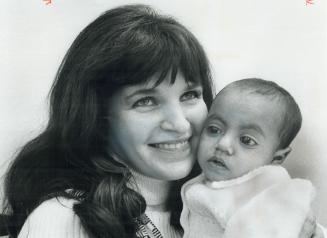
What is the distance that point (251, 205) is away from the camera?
3.17ft

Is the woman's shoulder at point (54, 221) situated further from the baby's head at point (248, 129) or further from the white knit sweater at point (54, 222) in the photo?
the baby's head at point (248, 129)

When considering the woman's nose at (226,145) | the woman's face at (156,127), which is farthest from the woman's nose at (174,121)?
the woman's nose at (226,145)

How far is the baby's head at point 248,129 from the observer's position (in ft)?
3.32

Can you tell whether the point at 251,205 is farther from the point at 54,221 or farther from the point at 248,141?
the point at 54,221

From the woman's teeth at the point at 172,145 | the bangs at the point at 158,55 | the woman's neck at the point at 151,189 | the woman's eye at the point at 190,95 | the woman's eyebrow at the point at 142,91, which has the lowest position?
the woman's neck at the point at 151,189

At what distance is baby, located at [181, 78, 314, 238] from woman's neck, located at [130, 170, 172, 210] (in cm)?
15

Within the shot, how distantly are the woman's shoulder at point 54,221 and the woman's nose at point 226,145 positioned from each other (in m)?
0.34

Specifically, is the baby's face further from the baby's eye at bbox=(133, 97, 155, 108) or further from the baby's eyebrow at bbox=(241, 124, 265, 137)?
the baby's eye at bbox=(133, 97, 155, 108)

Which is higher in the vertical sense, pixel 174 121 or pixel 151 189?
pixel 174 121

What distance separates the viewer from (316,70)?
124cm

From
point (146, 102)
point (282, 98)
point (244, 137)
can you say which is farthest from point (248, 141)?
point (146, 102)

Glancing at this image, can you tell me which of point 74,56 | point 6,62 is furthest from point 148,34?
point 6,62

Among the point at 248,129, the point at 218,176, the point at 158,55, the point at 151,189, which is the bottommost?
the point at 151,189

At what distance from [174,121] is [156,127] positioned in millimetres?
45
